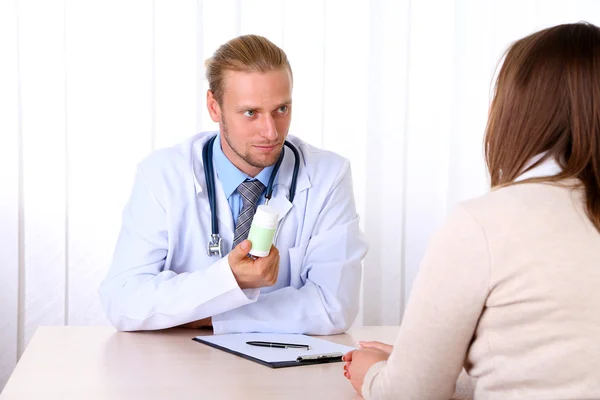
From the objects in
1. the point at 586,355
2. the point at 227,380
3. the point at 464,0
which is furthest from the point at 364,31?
the point at 586,355

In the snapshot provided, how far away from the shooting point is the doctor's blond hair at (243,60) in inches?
87.0

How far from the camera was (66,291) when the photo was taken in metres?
3.08

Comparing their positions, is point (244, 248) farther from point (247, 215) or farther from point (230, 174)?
point (230, 174)

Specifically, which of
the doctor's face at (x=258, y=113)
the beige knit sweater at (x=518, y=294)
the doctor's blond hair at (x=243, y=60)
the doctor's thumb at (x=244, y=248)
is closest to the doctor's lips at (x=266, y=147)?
the doctor's face at (x=258, y=113)

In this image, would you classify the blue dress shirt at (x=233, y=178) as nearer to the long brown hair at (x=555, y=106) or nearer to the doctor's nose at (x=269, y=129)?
the doctor's nose at (x=269, y=129)

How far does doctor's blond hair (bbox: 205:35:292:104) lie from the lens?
221cm

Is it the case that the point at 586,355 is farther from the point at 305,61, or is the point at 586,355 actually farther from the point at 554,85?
the point at 305,61

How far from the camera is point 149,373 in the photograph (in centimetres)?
156

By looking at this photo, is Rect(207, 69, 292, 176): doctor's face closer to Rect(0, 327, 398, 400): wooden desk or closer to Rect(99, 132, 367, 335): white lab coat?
Rect(99, 132, 367, 335): white lab coat

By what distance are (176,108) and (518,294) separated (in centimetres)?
223

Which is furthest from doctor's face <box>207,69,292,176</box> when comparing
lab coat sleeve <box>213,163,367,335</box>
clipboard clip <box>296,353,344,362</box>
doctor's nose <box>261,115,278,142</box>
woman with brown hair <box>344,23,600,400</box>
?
woman with brown hair <box>344,23,600,400</box>

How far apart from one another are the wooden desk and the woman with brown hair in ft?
1.10

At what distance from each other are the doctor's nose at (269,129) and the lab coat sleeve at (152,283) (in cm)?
36

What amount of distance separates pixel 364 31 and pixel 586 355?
237 cm
